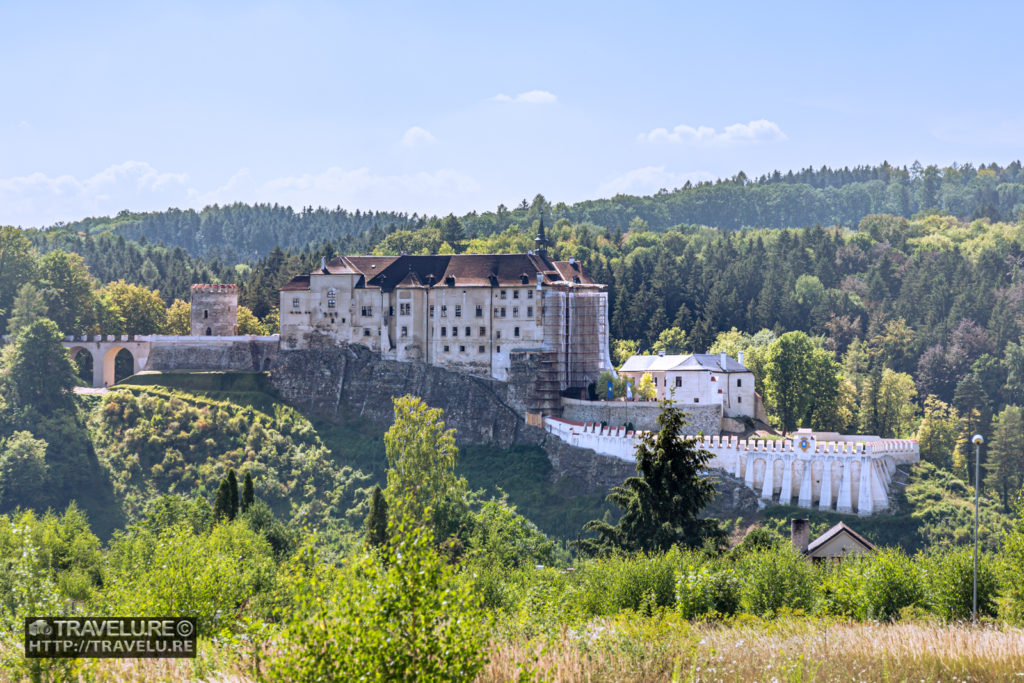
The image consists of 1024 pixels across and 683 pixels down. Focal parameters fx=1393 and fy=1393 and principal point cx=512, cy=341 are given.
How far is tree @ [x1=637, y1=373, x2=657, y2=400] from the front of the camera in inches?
3460

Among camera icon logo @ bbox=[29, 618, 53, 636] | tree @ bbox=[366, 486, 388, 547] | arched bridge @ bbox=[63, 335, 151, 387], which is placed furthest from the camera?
arched bridge @ bbox=[63, 335, 151, 387]

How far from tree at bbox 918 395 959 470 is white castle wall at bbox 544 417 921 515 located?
14.5 meters

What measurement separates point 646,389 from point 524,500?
11.0 m

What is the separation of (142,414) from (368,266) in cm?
1836

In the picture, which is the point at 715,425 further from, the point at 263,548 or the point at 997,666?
the point at 997,666

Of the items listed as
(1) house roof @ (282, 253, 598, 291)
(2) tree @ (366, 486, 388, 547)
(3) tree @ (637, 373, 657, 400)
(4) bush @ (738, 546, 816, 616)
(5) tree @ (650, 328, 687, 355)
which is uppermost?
(1) house roof @ (282, 253, 598, 291)

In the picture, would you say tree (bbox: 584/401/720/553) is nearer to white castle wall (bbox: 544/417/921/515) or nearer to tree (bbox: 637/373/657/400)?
white castle wall (bbox: 544/417/921/515)

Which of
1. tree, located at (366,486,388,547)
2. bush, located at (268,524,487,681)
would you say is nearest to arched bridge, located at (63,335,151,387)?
tree, located at (366,486,388,547)

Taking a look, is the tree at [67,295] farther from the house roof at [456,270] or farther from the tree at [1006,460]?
the tree at [1006,460]

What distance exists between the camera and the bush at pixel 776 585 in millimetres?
40562

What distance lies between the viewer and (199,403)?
94.6 meters

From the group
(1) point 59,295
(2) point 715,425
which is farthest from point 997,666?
(1) point 59,295

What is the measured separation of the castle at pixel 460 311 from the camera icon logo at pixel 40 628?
59.8m

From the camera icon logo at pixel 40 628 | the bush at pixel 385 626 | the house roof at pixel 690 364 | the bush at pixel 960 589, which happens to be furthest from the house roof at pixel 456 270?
the bush at pixel 385 626
